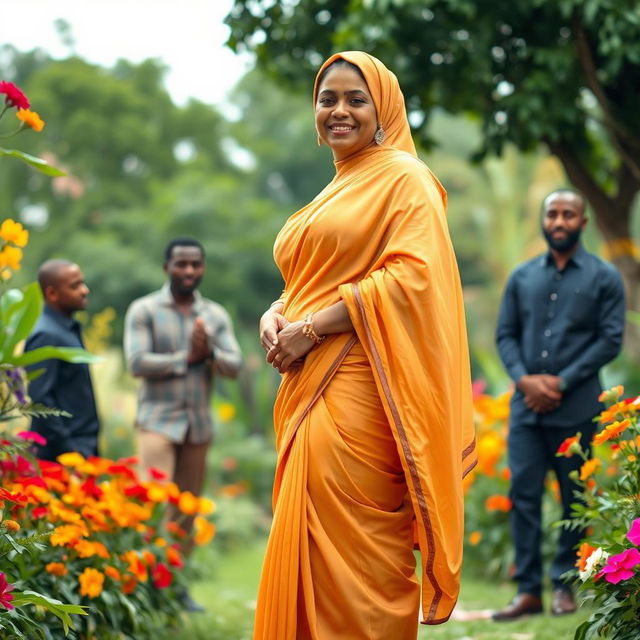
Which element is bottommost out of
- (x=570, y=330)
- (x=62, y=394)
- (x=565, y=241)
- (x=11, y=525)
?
(x=11, y=525)

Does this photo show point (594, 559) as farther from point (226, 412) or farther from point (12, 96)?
point (226, 412)

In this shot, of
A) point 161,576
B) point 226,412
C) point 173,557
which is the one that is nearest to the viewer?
point 161,576

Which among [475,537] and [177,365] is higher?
[177,365]

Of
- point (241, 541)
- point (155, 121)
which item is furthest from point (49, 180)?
point (241, 541)

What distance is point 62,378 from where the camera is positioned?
5.80m

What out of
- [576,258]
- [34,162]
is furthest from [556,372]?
[34,162]

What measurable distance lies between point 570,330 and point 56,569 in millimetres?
2961

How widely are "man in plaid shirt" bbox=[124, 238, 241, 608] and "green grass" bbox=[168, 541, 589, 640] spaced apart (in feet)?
2.47

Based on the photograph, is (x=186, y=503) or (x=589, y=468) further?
(x=186, y=503)

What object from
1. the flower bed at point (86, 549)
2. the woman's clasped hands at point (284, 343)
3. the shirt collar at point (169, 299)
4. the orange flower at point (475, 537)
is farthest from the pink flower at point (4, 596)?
the orange flower at point (475, 537)

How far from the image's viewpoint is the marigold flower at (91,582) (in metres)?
4.71

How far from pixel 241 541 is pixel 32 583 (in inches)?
264

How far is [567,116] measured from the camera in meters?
7.66

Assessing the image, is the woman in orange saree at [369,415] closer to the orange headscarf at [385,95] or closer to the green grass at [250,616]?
the orange headscarf at [385,95]
